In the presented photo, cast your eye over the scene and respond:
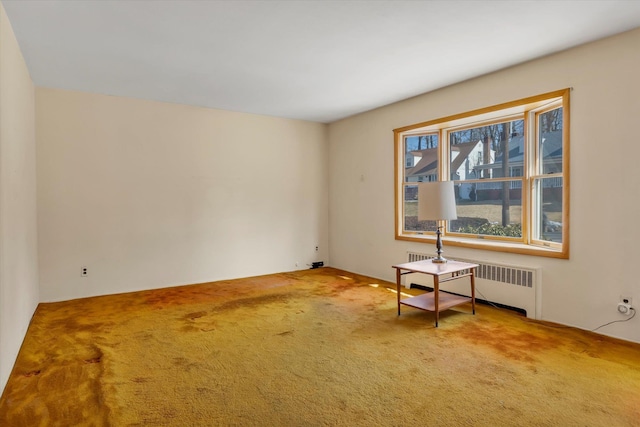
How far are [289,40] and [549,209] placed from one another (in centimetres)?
314

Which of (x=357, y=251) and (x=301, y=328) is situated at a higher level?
(x=357, y=251)

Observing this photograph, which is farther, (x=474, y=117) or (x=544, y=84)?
(x=474, y=117)

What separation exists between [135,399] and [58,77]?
3698 millimetres

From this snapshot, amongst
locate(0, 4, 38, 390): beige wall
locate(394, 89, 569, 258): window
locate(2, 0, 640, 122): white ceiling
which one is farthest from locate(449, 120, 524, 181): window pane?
locate(0, 4, 38, 390): beige wall

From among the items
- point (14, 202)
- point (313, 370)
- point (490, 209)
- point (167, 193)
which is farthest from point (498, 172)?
point (14, 202)

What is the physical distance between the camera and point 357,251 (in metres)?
6.06

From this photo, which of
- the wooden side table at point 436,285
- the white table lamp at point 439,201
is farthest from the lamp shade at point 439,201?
the wooden side table at point 436,285

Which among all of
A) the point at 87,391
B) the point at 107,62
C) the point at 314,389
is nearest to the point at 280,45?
the point at 107,62

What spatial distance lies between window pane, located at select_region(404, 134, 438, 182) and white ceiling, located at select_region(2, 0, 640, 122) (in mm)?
806

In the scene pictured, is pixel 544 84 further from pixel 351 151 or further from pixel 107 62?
pixel 107 62

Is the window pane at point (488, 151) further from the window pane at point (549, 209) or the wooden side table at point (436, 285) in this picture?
the wooden side table at point (436, 285)

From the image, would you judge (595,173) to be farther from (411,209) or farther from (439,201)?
(411,209)

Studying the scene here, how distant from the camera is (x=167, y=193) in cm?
519

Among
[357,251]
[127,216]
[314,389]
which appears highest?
[127,216]
